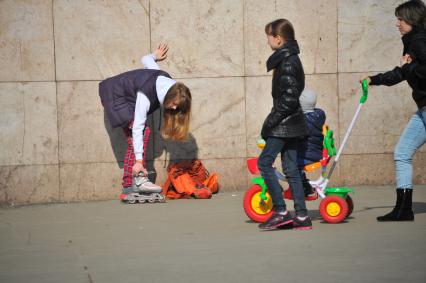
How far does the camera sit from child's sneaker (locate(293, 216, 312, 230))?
6785 millimetres

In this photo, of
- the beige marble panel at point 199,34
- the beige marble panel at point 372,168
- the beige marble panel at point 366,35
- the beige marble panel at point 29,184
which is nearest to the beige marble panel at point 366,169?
the beige marble panel at point 372,168

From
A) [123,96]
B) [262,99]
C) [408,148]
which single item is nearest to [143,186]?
[123,96]

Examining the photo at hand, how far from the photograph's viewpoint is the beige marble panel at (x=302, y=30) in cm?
905

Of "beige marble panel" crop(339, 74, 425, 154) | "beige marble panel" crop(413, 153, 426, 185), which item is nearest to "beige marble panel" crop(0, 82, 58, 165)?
"beige marble panel" crop(339, 74, 425, 154)

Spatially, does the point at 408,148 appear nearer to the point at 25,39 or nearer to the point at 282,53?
the point at 282,53

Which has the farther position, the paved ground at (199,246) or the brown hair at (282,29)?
the brown hair at (282,29)

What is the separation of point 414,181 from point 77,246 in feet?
14.4

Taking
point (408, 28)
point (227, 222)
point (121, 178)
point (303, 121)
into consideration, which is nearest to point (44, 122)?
point (121, 178)

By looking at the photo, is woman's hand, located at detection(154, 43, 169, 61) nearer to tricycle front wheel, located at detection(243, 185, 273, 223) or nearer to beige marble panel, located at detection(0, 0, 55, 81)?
beige marble panel, located at detection(0, 0, 55, 81)

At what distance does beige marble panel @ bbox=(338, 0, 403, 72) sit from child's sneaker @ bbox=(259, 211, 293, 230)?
2.85 meters

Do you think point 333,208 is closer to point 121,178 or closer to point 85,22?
point 121,178

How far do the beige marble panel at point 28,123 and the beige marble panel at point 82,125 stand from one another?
0.30 feet

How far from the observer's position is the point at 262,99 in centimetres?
915

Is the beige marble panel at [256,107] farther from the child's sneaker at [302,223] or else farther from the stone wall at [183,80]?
the child's sneaker at [302,223]
